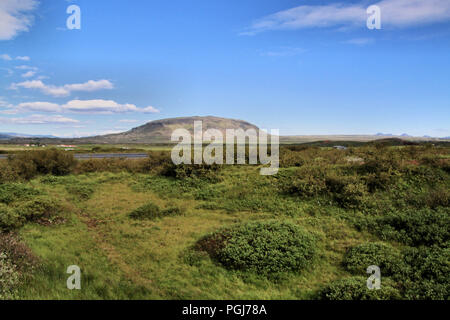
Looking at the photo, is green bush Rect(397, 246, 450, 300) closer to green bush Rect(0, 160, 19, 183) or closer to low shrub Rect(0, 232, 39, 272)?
low shrub Rect(0, 232, 39, 272)

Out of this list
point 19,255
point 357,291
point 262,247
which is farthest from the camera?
point 262,247

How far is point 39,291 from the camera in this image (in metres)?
6.56

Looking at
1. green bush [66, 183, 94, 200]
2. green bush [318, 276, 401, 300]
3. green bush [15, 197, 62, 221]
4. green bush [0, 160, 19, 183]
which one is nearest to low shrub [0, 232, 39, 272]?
green bush [15, 197, 62, 221]

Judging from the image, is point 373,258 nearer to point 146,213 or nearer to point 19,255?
point 146,213

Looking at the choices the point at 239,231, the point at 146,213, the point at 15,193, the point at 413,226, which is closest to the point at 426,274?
the point at 413,226

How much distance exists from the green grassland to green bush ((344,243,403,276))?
4cm

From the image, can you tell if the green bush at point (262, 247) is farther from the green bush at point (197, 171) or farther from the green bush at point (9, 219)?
the green bush at point (197, 171)

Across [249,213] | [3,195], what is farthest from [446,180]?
[3,195]

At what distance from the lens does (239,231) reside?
962 cm

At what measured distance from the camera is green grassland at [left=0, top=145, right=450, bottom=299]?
22.4ft

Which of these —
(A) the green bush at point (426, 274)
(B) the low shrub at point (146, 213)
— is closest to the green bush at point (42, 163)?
(B) the low shrub at point (146, 213)

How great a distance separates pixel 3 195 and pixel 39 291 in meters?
10.0

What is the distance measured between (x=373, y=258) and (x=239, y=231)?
13.6 ft

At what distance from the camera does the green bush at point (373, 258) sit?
24.8 ft
